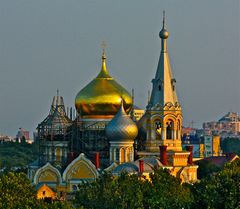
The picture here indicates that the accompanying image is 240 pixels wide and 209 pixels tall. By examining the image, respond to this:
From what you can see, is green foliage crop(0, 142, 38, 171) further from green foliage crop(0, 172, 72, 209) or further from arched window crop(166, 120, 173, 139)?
green foliage crop(0, 172, 72, 209)

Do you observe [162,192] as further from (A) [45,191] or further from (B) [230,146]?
(B) [230,146]

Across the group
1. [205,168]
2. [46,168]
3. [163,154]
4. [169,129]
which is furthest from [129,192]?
[205,168]

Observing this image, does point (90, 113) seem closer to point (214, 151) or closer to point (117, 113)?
point (117, 113)

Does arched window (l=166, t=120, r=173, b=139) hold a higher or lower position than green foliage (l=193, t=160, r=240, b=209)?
higher

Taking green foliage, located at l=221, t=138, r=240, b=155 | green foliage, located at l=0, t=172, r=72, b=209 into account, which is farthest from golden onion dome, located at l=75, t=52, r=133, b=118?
green foliage, located at l=221, t=138, r=240, b=155

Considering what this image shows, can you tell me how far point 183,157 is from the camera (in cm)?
5334

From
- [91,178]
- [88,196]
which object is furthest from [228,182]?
[91,178]

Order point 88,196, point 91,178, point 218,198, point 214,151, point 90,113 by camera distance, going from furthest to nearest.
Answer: point 214,151
point 90,113
point 91,178
point 88,196
point 218,198

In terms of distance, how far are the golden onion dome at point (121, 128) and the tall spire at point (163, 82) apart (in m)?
1.67

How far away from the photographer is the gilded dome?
52.4 m

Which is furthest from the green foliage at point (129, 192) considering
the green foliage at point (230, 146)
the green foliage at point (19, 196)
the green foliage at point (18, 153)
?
the green foliage at point (230, 146)

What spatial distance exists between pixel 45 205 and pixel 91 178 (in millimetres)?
15718

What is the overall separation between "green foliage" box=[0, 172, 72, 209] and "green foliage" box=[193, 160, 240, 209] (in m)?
3.90

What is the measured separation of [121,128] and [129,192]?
11169 mm
